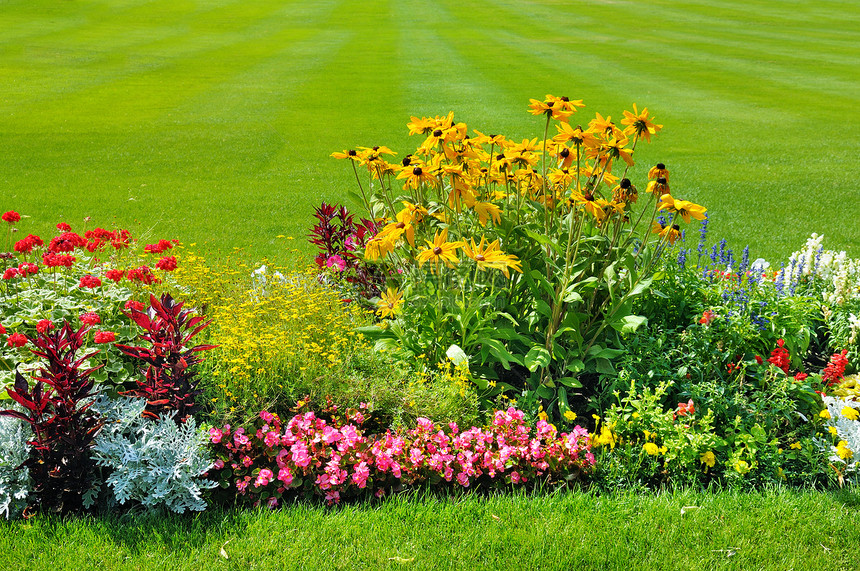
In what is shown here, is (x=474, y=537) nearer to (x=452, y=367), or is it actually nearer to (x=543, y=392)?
(x=543, y=392)

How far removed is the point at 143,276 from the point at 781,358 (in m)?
3.66

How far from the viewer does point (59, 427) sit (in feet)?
9.98

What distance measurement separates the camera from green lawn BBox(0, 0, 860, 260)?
8.78 meters

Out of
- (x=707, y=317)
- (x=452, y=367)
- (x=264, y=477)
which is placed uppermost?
(x=707, y=317)

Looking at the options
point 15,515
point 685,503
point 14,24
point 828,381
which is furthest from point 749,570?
point 14,24

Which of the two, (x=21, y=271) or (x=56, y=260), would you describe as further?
(x=21, y=271)

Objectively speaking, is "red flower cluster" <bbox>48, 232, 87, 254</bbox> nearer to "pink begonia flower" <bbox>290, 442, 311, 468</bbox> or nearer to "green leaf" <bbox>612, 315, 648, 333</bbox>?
"pink begonia flower" <bbox>290, 442, 311, 468</bbox>

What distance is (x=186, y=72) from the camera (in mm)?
19656

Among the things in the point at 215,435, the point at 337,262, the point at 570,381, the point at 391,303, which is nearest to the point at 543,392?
the point at 570,381

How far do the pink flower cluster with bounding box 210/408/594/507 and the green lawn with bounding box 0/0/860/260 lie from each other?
13.7 ft

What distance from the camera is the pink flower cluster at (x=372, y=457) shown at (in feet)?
10.7

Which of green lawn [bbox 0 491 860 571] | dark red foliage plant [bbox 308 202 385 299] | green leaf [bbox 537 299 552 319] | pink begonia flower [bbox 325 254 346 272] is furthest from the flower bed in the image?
pink begonia flower [bbox 325 254 346 272]

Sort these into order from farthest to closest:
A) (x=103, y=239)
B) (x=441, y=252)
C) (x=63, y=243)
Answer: (x=103, y=239) → (x=63, y=243) → (x=441, y=252)

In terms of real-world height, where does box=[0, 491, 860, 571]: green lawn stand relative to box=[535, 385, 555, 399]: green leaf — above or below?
below
